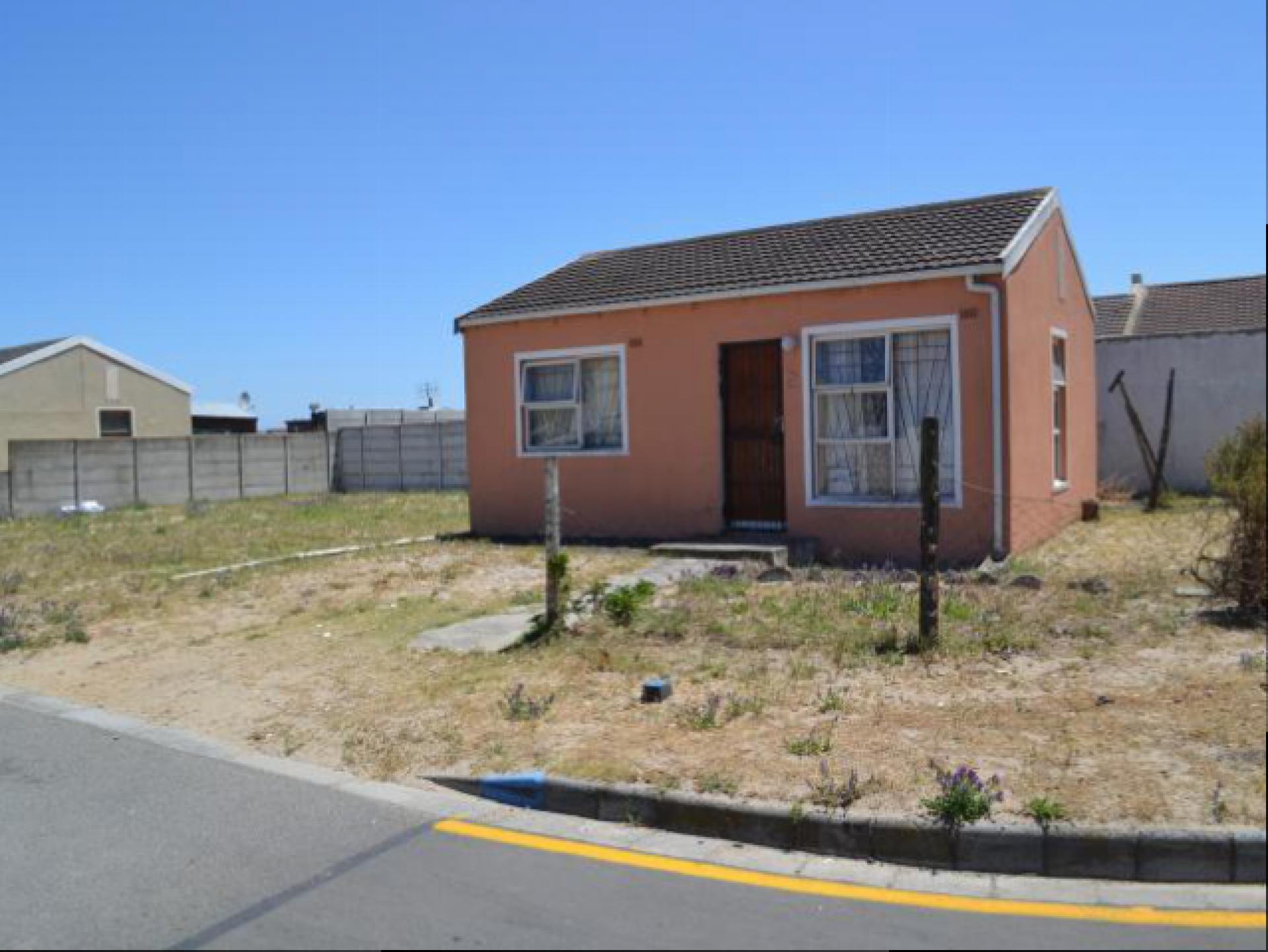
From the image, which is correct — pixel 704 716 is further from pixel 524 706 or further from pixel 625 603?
pixel 625 603

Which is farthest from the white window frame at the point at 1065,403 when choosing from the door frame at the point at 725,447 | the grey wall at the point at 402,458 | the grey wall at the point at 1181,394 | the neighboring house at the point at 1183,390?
the grey wall at the point at 402,458

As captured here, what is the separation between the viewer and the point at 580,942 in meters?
4.38

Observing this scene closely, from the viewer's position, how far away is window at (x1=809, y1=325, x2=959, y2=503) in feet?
42.8

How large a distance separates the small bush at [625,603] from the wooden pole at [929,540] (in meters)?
2.41

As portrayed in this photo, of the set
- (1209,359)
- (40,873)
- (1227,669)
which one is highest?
(1209,359)

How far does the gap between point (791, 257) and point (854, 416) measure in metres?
2.56

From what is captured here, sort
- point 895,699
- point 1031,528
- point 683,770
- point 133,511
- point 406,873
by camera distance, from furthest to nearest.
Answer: point 133,511
point 1031,528
point 895,699
point 683,770
point 406,873

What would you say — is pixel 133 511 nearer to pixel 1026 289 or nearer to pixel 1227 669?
pixel 1026 289

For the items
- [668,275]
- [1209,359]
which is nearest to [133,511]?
[668,275]

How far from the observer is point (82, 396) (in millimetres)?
36906

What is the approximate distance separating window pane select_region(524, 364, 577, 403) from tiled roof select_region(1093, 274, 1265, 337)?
39.2 ft

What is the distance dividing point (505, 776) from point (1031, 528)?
8.96 metres

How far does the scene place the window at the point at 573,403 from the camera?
1590 centimetres

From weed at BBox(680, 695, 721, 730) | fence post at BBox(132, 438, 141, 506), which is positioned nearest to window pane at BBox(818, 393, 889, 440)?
weed at BBox(680, 695, 721, 730)
